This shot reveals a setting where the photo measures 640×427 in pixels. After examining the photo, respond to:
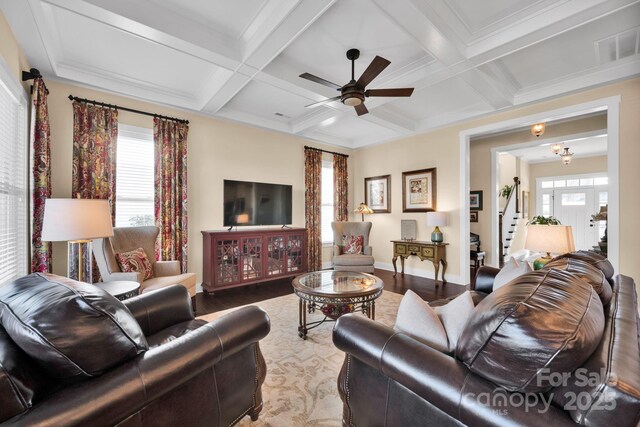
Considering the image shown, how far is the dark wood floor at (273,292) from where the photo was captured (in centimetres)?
358

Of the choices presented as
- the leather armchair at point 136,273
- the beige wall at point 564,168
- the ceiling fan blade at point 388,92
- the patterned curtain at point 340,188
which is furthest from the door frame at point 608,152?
the beige wall at point 564,168

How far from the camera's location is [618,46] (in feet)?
9.07

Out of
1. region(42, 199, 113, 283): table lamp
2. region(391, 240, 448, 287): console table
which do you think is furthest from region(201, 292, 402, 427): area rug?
region(391, 240, 448, 287): console table

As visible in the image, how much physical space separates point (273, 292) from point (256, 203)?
1.52 metres

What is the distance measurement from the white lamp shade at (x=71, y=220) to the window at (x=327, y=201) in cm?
405

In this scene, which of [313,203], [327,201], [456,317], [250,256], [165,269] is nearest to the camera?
[456,317]

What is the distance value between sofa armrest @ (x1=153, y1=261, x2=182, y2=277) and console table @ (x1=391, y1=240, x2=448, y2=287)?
3694 millimetres

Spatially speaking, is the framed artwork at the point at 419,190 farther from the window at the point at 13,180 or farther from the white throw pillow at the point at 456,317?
the window at the point at 13,180

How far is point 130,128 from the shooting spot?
358 centimetres

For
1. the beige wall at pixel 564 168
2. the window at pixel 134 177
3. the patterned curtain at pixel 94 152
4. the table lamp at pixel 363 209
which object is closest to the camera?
the patterned curtain at pixel 94 152

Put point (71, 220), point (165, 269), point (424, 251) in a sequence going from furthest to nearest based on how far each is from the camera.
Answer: point (424, 251)
point (165, 269)
point (71, 220)

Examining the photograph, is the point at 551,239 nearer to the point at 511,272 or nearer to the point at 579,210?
the point at 511,272

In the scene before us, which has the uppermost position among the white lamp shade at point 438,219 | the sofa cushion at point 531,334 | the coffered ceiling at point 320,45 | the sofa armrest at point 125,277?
the coffered ceiling at point 320,45

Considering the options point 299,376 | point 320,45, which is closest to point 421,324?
point 299,376
